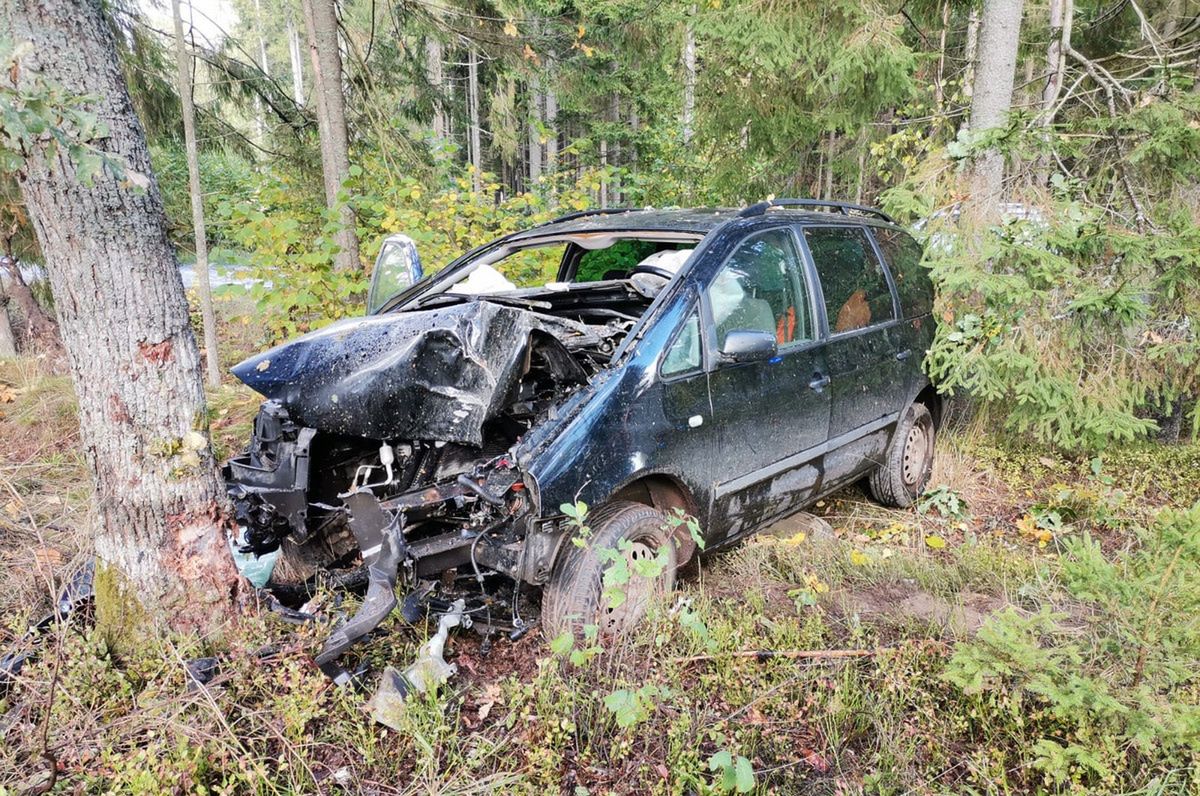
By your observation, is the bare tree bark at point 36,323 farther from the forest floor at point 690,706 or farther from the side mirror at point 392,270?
the forest floor at point 690,706

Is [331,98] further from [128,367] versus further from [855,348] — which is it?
[855,348]

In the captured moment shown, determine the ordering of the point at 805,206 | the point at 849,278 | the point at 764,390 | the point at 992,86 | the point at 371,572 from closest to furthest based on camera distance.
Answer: the point at 371,572 < the point at 764,390 < the point at 849,278 < the point at 805,206 < the point at 992,86

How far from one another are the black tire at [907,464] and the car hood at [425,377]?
268cm

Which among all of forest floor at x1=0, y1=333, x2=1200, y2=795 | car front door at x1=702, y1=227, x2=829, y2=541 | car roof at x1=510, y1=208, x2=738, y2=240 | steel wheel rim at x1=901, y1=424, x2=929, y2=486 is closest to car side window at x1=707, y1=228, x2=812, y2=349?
car front door at x1=702, y1=227, x2=829, y2=541

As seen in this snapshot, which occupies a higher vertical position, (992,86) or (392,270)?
(992,86)

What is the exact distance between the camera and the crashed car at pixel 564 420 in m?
2.71

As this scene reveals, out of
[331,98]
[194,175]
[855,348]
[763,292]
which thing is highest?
[331,98]

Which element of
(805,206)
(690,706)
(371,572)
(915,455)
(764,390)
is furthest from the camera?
(915,455)

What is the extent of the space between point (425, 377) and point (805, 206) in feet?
9.63

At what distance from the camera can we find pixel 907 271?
4.84m

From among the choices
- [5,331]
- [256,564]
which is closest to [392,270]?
[256,564]

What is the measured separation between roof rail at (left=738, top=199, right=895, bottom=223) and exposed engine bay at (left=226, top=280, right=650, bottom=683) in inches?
46.8

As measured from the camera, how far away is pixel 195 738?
84.7 inches

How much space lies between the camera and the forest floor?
2092 mm
